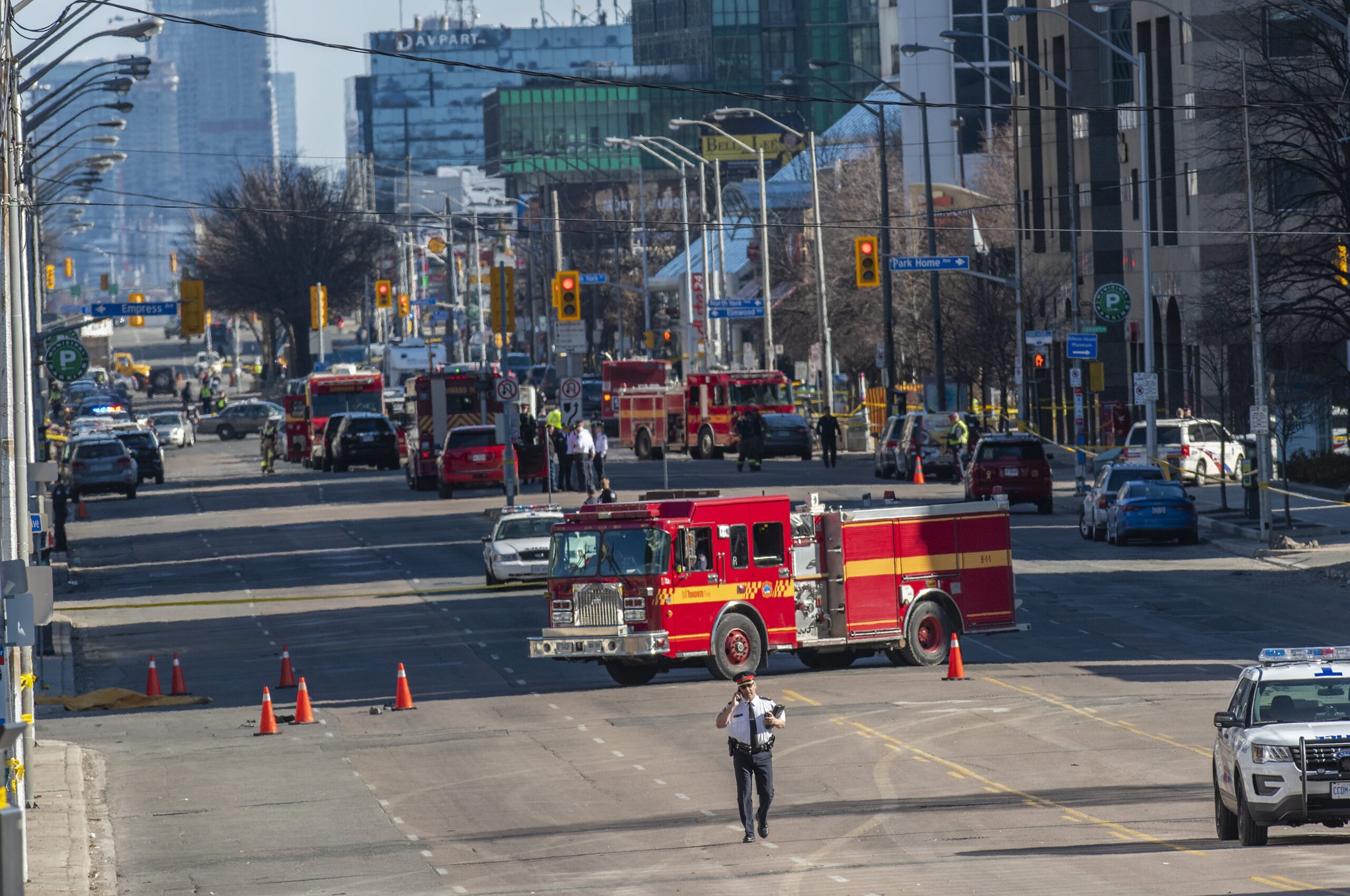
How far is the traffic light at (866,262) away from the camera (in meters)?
56.5

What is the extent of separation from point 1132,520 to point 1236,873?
26473 millimetres

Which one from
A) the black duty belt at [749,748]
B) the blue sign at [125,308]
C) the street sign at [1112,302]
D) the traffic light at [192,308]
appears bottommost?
the black duty belt at [749,748]

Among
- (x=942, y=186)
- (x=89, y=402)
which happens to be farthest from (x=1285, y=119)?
(x=89, y=402)

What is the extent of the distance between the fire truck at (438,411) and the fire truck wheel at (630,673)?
30282 mm

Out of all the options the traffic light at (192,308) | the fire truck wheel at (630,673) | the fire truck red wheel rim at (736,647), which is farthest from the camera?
the traffic light at (192,308)

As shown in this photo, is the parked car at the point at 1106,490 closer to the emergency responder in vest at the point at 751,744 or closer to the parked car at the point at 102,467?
the emergency responder in vest at the point at 751,744

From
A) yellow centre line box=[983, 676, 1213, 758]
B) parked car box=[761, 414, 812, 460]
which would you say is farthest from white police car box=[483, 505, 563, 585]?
parked car box=[761, 414, 812, 460]

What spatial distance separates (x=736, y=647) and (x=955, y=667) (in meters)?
2.66

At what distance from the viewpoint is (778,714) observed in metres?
16.4

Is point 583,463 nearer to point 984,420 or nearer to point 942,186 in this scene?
point 984,420

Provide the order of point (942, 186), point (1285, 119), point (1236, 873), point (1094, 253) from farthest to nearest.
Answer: point (942, 186), point (1094, 253), point (1285, 119), point (1236, 873)

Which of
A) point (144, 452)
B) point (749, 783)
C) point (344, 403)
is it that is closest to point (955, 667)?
point (749, 783)

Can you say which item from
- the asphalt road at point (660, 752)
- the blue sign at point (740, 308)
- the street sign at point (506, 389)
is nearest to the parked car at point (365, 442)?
the blue sign at point (740, 308)

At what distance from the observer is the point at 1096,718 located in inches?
859
